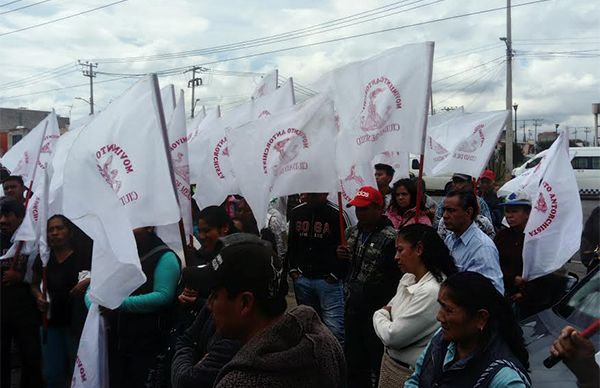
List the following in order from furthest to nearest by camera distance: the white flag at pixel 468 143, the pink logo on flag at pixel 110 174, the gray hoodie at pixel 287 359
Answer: the white flag at pixel 468 143
the pink logo on flag at pixel 110 174
the gray hoodie at pixel 287 359

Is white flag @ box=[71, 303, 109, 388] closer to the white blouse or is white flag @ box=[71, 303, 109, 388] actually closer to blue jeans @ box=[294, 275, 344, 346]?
the white blouse

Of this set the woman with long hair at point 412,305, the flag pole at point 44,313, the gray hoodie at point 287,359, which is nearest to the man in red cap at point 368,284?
the woman with long hair at point 412,305

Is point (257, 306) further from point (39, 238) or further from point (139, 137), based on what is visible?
point (39, 238)

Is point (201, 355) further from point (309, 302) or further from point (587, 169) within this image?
point (587, 169)

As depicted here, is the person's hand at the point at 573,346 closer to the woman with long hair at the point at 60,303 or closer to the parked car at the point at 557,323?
the parked car at the point at 557,323

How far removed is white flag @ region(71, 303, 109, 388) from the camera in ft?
12.4

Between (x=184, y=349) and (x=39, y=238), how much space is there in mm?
2569

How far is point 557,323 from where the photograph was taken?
353 cm

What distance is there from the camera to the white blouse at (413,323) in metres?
3.26

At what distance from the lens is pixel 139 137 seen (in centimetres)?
421

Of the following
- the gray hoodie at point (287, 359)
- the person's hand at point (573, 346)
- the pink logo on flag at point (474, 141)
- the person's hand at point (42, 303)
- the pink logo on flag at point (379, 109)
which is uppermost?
the pink logo on flag at point (379, 109)

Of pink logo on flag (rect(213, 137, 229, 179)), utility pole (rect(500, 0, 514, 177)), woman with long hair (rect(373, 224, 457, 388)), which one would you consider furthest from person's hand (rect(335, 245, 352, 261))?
utility pole (rect(500, 0, 514, 177))

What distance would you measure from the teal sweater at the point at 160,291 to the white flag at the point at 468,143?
16.6 feet

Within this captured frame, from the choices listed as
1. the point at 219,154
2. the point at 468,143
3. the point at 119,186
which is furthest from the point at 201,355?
the point at 468,143
